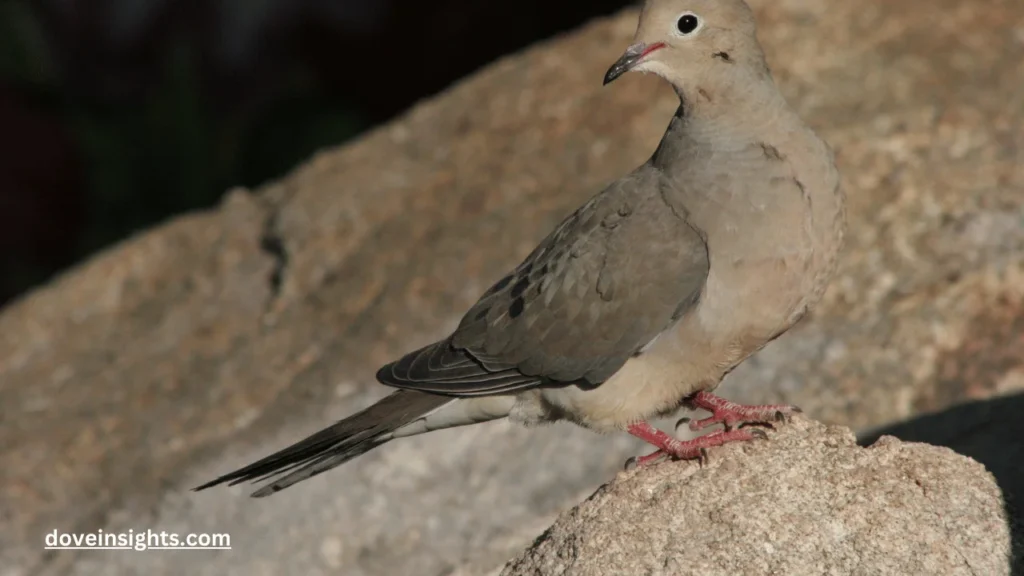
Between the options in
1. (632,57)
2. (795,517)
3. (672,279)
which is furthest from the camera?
(632,57)

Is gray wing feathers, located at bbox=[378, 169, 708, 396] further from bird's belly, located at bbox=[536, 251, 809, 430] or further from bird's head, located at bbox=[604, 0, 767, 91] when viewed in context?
bird's head, located at bbox=[604, 0, 767, 91]

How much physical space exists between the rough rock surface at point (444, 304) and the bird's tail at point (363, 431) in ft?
3.42

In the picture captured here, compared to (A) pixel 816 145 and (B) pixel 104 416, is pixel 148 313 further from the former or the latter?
(A) pixel 816 145

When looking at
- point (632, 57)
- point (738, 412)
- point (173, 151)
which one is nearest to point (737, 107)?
point (632, 57)

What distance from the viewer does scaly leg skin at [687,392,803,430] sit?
14.9 ft

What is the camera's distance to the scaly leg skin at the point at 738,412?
4.55 metres

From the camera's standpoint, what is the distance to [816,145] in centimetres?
463

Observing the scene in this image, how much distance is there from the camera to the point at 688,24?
4621 millimetres

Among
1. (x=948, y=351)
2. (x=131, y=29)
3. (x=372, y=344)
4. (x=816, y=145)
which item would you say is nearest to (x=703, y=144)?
(x=816, y=145)

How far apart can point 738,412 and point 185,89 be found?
28.8 feet

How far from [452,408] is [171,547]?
2.14 m

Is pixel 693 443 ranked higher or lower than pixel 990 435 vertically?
higher

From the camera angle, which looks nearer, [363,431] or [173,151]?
[363,431]

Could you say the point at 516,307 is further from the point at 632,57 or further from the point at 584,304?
the point at 632,57
